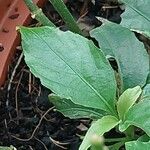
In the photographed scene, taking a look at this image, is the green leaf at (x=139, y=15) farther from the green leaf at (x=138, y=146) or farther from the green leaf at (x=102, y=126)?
the green leaf at (x=138, y=146)

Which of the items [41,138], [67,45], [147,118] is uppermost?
[67,45]

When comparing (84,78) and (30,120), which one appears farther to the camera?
(30,120)

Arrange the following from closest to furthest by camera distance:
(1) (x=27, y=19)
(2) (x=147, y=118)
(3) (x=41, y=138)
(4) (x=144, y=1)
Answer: (2) (x=147, y=118) → (4) (x=144, y=1) → (3) (x=41, y=138) → (1) (x=27, y=19)

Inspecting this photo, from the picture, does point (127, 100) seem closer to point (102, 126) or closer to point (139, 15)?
point (102, 126)

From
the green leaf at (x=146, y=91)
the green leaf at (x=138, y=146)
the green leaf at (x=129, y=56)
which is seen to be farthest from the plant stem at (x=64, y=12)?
the green leaf at (x=138, y=146)

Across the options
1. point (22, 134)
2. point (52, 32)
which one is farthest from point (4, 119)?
point (52, 32)

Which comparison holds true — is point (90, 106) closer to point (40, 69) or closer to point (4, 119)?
point (40, 69)

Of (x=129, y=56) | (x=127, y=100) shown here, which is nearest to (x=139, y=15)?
(x=129, y=56)
